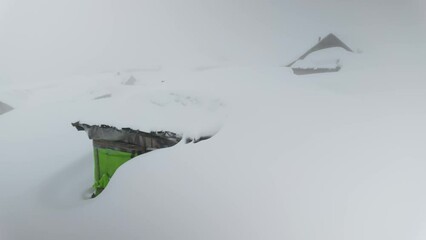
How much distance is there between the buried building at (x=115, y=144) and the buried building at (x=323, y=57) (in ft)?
1.49

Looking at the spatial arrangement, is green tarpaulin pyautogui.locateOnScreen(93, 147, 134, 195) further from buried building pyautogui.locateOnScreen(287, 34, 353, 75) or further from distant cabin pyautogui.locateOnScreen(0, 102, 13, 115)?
buried building pyautogui.locateOnScreen(287, 34, 353, 75)

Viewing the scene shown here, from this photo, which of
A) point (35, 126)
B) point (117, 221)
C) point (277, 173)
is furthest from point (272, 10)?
point (35, 126)

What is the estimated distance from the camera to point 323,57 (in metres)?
1.03

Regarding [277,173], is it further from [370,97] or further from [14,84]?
[14,84]

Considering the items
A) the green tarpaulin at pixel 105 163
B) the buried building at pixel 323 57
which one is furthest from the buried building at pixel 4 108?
the buried building at pixel 323 57

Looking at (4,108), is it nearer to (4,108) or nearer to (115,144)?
(4,108)

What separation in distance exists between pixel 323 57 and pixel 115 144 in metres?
0.72

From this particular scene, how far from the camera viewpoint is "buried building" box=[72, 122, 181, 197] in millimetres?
1064

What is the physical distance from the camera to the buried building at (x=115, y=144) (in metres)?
1.06

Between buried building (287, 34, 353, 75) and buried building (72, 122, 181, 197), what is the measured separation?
1.49 ft

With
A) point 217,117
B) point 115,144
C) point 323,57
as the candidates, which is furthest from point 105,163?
point 323,57

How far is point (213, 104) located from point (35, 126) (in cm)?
69

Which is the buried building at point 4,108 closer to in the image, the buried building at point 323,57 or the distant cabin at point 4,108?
the distant cabin at point 4,108

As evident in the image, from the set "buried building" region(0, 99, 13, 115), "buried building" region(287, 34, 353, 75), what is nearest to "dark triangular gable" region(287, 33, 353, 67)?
"buried building" region(287, 34, 353, 75)
